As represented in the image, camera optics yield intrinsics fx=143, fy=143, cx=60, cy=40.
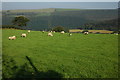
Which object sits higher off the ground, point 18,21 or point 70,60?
point 18,21

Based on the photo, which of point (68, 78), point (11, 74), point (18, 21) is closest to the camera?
point (68, 78)

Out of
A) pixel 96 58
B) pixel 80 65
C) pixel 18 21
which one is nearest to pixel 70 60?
pixel 80 65

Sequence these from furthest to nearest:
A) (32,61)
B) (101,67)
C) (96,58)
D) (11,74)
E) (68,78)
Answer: (96,58) < (32,61) < (101,67) < (11,74) < (68,78)

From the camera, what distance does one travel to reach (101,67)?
12.2 meters

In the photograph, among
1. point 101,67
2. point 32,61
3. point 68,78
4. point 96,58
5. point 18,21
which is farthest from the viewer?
point 18,21

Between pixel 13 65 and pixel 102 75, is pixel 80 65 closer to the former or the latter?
pixel 102 75

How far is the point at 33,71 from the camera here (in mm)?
11273

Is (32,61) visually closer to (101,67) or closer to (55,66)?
(55,66)

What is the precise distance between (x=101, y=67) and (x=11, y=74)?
7.38 m

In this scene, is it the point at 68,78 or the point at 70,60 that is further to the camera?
the point at 70,60

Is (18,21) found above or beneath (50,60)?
above

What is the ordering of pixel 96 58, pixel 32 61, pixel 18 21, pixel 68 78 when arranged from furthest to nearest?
pixel 18 21 → pixel 96 58 → pixel 32 61 → pixel 68 78

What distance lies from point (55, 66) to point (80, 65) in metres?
2.21

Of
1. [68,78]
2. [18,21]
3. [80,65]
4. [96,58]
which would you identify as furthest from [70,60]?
[18,21]
